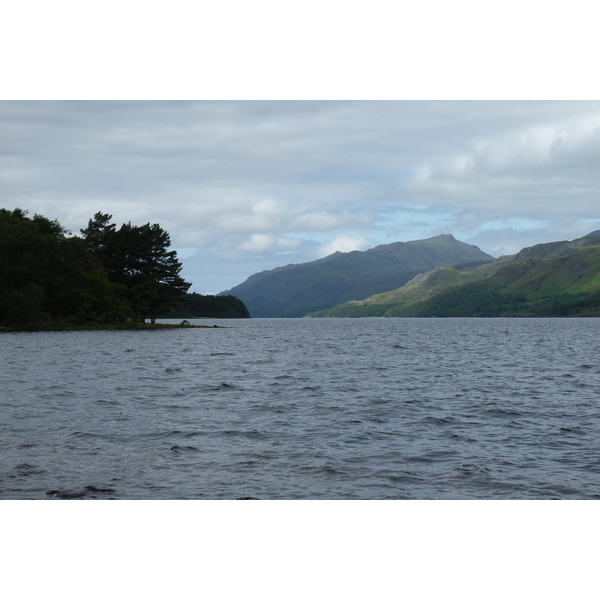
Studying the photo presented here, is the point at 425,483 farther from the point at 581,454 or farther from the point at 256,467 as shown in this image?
the point at 581,454

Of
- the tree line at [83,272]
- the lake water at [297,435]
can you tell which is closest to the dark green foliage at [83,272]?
the tree line at [83,272]

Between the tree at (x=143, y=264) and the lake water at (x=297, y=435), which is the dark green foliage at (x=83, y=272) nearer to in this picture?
the tree at (x=143, y=264)

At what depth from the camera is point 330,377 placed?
161ft

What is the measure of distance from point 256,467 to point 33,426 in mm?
12028

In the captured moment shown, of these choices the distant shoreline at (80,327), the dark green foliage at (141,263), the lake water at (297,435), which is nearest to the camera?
the lake water at (297,435)

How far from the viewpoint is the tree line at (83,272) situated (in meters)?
124

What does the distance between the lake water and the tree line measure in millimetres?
82270

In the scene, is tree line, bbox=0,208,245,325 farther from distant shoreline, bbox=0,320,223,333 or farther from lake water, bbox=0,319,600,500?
lake water, bbox=0,319,600,500

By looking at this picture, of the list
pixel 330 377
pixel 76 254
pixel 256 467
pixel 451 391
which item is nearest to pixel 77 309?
pixel 76 254

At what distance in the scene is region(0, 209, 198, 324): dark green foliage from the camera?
124m

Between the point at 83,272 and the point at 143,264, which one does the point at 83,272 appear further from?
the point at 143,264

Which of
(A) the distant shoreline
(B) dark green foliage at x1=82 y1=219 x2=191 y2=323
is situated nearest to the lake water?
(A) the distant shoreline

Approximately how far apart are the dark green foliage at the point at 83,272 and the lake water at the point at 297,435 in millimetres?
82788
